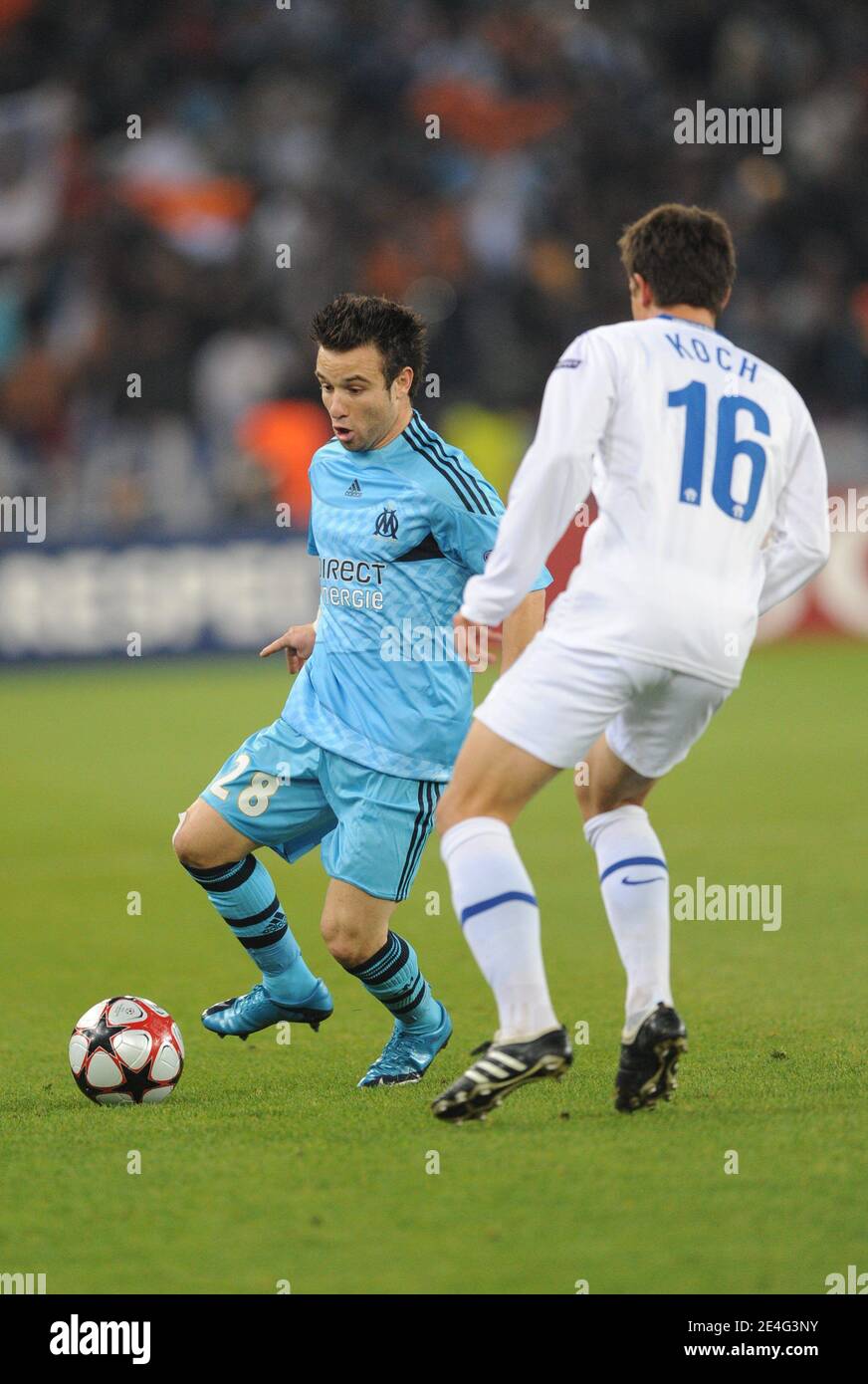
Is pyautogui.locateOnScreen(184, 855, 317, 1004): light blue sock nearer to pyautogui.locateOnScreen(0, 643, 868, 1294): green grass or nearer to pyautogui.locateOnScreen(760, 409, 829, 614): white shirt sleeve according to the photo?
pyautogui.locateOnScreen(0, 643, 868, 1294): green grass

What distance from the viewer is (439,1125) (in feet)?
13.9

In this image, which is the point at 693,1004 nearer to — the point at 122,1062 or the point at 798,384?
the point at 122,1062

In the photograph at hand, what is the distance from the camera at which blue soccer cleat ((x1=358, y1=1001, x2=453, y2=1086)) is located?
4750mm

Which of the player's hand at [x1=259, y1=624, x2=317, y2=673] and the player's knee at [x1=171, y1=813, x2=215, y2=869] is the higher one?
the player's hand at [x1=259, y1=624, x2=317, y2=673]

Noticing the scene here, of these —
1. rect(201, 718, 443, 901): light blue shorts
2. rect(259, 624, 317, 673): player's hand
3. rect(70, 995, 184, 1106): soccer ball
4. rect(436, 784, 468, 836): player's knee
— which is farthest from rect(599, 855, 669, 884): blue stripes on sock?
rect(70, 995, 184, 1106): soccer ball


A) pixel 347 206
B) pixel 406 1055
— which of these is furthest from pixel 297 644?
pixel 347 206

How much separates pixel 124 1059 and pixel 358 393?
67.2 inches

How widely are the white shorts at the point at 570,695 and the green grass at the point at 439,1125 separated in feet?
2.83

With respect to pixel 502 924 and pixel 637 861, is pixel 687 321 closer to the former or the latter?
pixel 637 861

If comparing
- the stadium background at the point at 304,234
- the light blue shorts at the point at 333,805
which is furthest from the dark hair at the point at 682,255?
the stadium background at the point at 304,234

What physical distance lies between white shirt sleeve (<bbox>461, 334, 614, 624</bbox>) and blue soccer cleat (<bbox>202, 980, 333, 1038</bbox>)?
1.45m

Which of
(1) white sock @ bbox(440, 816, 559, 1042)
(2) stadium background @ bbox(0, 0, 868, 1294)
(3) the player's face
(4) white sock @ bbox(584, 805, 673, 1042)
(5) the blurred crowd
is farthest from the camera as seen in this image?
→ (5) the blurred crowd

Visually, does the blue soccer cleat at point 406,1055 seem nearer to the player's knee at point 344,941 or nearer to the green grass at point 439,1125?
the green grass at point 439,1125

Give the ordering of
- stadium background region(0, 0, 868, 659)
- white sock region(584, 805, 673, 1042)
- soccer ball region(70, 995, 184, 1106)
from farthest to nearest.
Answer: stadium background region(0, 0, 868, 659) → soccer ball region(70, 995, 184, 1106) → white sock region(584, 805, 673, 1042)
